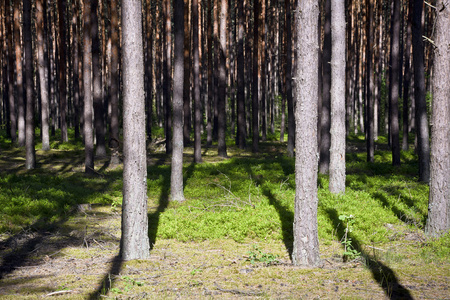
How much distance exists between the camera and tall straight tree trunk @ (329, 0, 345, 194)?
10.9m

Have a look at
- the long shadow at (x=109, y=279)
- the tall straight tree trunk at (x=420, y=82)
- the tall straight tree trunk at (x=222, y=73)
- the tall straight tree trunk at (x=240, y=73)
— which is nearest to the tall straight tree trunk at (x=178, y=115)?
the long shadow at (x=109, y=279)

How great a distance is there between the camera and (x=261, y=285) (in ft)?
18.2

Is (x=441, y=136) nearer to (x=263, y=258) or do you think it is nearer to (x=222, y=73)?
(x=263, y=258)

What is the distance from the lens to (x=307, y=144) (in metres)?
6.30

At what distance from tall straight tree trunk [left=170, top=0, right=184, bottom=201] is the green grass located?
1.64ft

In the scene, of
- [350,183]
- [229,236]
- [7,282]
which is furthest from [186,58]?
[7,282]

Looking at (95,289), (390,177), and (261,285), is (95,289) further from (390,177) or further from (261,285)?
(390,177)

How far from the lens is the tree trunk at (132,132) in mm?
6801

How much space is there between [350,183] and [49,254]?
30.2 ft

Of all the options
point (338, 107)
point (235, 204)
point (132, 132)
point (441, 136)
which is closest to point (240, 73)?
point (338, 107)

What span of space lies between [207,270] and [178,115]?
6.20 m

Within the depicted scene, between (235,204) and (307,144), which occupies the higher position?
(307,144)

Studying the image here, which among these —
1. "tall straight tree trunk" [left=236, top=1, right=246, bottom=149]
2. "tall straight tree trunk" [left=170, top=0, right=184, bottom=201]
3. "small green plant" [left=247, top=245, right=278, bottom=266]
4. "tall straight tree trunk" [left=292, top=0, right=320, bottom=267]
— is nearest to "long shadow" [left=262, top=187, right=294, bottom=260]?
"small green plant" [left=247, top=245, right=278, bottom=266]

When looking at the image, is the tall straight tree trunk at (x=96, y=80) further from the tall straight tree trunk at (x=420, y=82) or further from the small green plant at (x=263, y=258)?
the small green plant at (x=263, y=258)
